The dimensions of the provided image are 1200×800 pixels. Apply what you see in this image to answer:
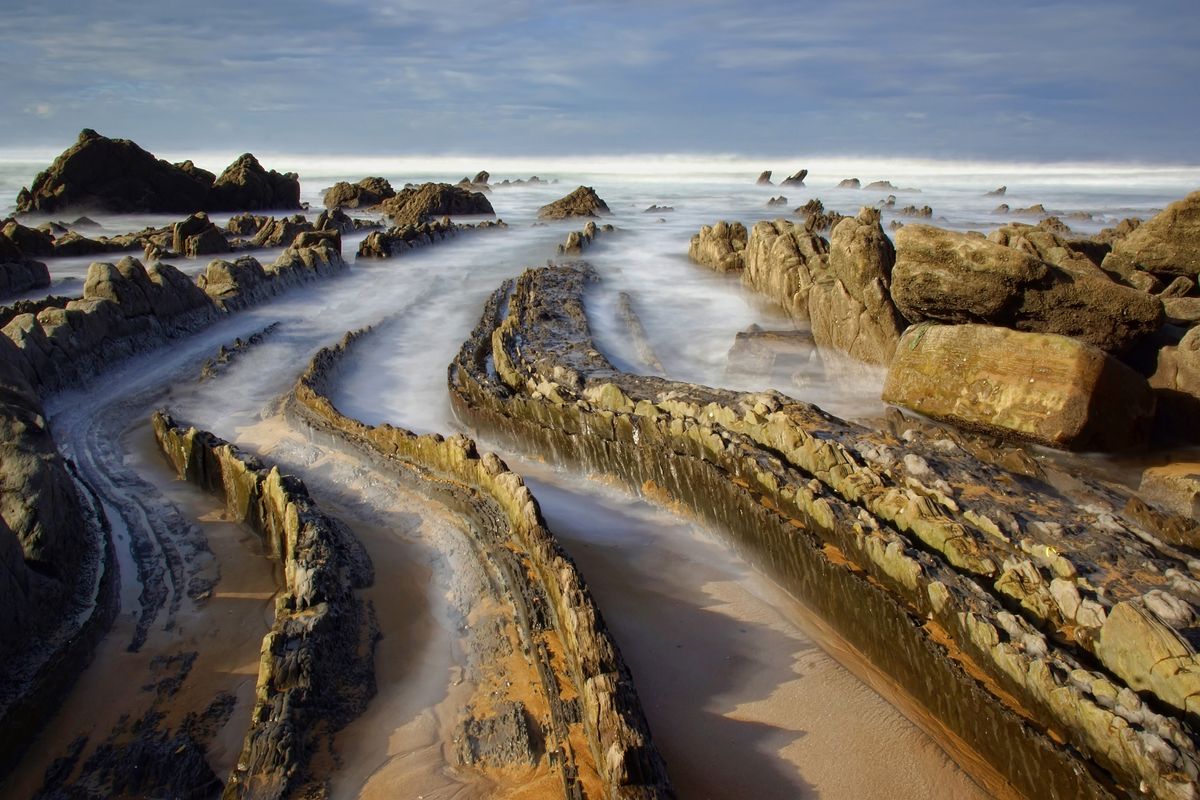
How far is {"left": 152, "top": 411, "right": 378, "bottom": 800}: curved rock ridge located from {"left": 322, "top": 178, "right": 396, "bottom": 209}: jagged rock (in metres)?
32.3

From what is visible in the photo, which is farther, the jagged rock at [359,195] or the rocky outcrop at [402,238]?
the jagged rock at [359,195]

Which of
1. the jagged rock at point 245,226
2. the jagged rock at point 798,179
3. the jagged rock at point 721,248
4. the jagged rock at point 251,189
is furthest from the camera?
the jagged rock at point 798,179

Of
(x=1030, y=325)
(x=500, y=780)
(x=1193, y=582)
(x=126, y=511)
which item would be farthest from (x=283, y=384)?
(x=1193, y=582)

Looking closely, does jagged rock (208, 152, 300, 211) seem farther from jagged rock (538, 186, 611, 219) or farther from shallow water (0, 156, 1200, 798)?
shallow water (0, 156, 1200, 798)

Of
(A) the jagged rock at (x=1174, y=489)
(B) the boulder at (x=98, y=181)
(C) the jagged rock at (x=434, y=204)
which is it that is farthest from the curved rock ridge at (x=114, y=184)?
(A) the jagged rock at (x=1174, y=489)

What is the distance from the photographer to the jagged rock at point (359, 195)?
36281mm

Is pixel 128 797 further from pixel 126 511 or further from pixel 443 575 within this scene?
pixel 126 511

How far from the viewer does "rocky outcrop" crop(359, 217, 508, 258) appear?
1950 cm

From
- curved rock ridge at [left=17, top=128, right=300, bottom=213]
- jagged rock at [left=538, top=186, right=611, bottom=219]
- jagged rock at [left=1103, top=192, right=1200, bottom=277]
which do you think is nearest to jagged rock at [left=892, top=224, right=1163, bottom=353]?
jagged rock at [left=1103, top=192, right=1200, bottom=277]

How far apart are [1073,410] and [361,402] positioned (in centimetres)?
694

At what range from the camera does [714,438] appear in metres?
6.26

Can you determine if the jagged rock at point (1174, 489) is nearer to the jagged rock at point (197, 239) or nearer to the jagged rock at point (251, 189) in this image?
the jagged rock at point (197, 239)

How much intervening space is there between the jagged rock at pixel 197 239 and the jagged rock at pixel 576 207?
1432 cm

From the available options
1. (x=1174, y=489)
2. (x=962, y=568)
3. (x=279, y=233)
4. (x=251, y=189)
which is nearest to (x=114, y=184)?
(x=251, y=189)
